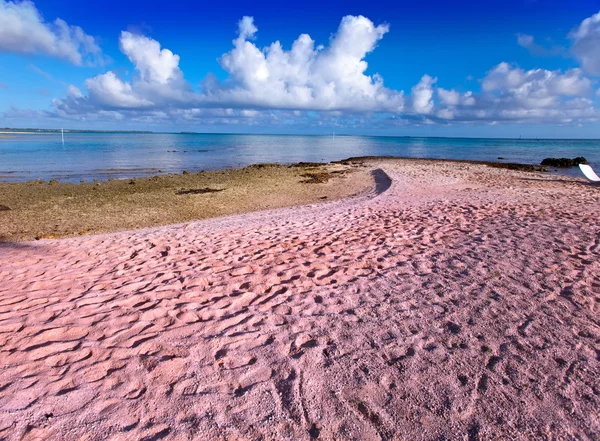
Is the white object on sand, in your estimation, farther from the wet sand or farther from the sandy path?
the sandy path

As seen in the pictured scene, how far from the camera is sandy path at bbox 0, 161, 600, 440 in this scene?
2.67 metres

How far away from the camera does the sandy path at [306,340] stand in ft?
8.75

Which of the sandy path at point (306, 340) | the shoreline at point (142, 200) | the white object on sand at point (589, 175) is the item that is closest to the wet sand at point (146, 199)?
the shoreline at point (142, 200)

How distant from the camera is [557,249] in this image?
20.1 ft

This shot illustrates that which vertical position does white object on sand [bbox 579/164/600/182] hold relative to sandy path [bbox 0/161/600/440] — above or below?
above

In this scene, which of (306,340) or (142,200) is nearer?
(306,340)

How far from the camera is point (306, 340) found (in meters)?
3.67

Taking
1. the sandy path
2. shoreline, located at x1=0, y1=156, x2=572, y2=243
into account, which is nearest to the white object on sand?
shoreline, located at x1=0, y1=156, x2=572, y2=243

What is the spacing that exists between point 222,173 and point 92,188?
8453 mm

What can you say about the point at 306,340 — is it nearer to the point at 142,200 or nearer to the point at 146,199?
the point at 142,200

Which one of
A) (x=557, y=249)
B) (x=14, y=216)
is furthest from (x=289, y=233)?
(x=14, y=216)

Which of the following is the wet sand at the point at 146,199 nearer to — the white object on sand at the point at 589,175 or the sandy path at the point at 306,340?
the sandy path at the point at 306,340

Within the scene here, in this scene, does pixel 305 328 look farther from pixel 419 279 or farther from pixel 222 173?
pixel 222 173

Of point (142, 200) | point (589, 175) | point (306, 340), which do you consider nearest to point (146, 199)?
point (142, 200)
